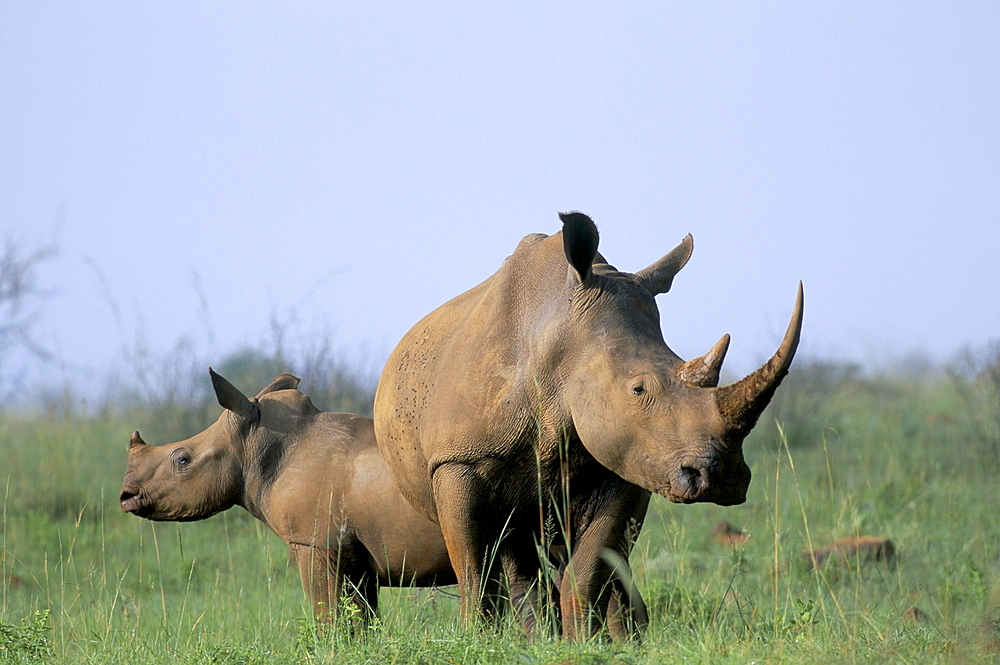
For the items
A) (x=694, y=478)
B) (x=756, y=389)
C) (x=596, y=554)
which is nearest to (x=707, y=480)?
(x=694, y=478)

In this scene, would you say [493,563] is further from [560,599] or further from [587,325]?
[587,325]

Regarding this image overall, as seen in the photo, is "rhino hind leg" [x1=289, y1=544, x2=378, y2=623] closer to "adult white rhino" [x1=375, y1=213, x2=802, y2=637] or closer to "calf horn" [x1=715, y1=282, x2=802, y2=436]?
"adult white rhino" [x1=375, y1=213, x2=802, y2=637]

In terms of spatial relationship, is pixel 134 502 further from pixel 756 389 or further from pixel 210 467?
pixel 756 389

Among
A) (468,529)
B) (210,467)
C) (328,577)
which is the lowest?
(328,577)

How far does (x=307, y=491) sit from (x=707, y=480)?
2.06 m

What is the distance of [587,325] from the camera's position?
13.0 ft

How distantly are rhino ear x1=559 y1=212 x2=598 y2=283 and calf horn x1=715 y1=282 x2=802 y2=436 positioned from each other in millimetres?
690

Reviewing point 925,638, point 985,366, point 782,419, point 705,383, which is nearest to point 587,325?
point 705,383

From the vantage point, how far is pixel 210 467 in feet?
17.1

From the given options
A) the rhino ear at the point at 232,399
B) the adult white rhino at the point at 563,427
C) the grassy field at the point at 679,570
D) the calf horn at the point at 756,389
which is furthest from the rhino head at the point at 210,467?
the calf horn at the point at 756,389

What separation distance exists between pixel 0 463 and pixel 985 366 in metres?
A: 9.78

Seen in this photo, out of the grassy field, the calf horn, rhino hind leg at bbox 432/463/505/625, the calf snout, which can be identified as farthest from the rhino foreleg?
the calf horn

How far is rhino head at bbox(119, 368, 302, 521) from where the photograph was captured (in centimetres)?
518

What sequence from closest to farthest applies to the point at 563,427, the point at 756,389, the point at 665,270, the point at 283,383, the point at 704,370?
the point at 756,389 < the point at 704,370 < the point at 563,427 < the point at 665,270 < the point at 283,383
